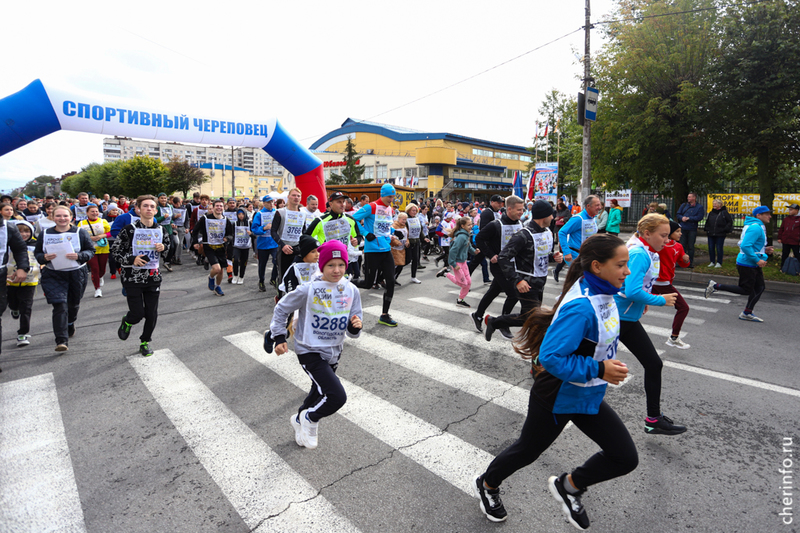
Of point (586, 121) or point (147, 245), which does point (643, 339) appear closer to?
point (147, 245)

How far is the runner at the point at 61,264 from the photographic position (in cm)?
583

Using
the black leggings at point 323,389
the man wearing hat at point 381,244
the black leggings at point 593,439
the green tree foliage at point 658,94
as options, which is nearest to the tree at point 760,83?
the green tree foliage at point 658,94

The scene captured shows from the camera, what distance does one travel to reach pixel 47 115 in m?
9.74

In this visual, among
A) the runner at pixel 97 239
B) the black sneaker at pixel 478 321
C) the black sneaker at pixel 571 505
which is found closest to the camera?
the black sneaker at pixel 571 505

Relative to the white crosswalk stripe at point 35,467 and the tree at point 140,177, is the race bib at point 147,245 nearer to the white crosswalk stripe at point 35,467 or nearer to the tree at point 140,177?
the white crosswalk stripe at point 35,467

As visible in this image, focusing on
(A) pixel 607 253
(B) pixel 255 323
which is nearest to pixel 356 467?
(A) pixel 607 253

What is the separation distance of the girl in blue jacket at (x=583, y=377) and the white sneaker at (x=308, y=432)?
1547 mm

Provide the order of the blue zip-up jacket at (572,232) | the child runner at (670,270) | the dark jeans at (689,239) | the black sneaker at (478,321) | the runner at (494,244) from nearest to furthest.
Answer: the child runner at (670,270) < the runner at (494,244) < the black sneaker at (478,321) < the blue zip-up jacket at (572,232) < the dark jeans at (689,239)

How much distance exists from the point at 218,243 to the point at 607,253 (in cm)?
890

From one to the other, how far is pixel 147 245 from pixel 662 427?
19.5 ft

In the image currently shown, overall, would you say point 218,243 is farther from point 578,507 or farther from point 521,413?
A: point 578,507

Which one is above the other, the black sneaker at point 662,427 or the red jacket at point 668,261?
the red jacket at point 668,261

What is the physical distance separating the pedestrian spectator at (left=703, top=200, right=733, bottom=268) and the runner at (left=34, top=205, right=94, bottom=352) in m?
14.5

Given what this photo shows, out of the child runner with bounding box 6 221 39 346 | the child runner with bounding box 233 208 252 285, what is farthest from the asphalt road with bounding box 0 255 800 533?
the child runner with bounding box 233 208 252 285
